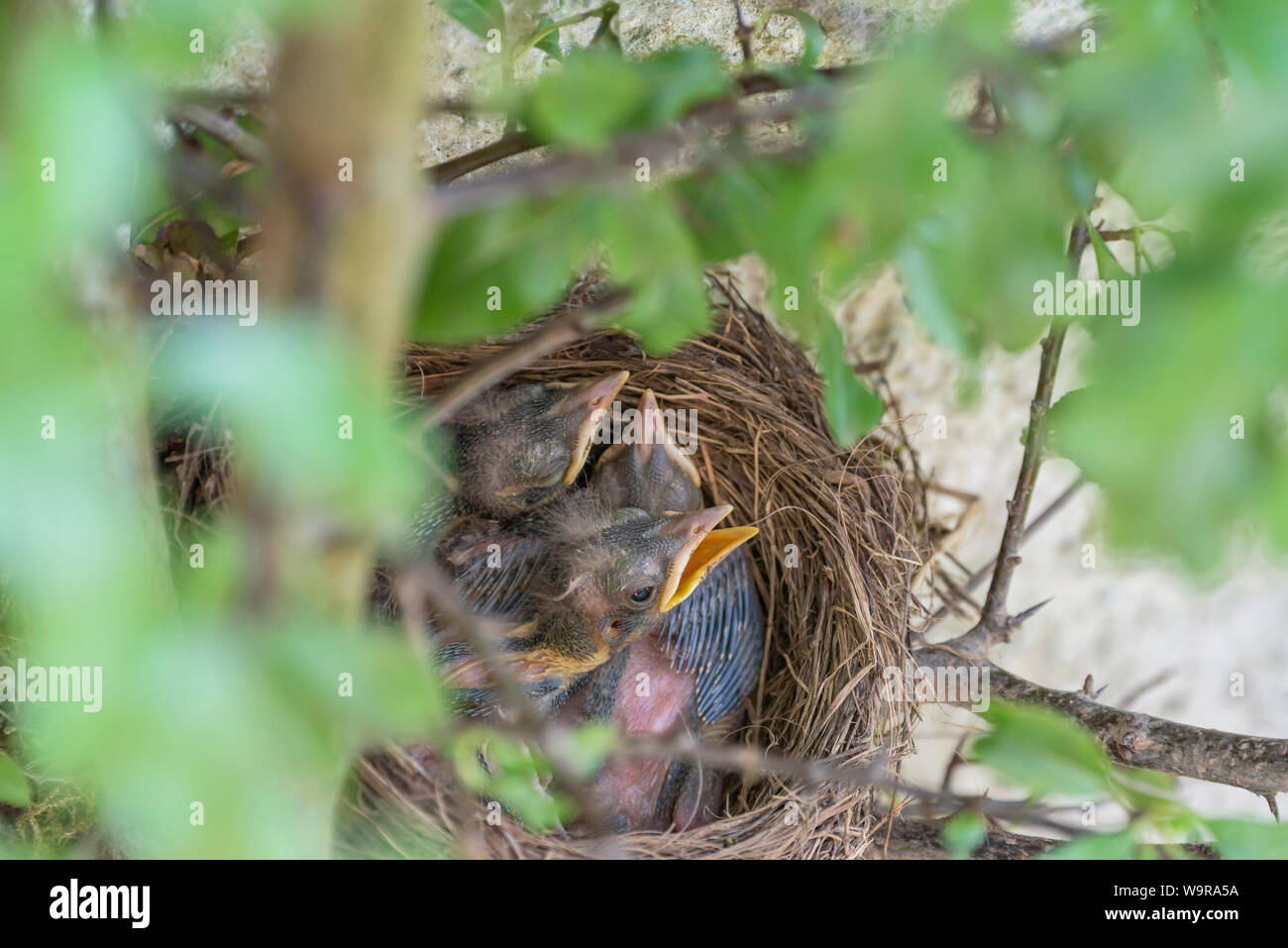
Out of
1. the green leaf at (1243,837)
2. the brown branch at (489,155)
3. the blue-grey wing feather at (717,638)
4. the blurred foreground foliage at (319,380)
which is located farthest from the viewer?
the blue-grey wing feather at (717,638)

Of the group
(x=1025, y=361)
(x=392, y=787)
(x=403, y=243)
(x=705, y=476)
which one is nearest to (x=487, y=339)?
(x=705, y=476)

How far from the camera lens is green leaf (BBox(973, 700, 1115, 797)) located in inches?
15.0

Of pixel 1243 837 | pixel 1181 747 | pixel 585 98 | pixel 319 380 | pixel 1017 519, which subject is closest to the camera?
pixel 319 380

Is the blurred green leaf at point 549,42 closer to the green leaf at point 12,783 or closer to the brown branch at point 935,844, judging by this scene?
the green leaf at point 12,783

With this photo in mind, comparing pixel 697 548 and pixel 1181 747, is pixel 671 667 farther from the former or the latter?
pixel 1181 747

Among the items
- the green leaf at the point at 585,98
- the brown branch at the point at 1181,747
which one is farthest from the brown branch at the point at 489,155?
the brown branch at the point at 1181,747

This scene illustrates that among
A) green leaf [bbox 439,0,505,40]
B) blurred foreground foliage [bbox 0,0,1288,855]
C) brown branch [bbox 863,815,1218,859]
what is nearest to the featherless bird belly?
brown branch [bbox 863,815,1218,859]

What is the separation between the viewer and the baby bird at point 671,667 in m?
1.17

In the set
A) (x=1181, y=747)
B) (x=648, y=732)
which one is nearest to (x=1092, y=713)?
(x=1181, y=747)

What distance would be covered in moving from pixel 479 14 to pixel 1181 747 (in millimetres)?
885

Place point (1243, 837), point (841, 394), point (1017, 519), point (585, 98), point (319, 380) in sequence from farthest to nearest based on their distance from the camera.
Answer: point (1017, 519), point (841, 394), point (1243, 837), point (585, 98), point (319, 380)

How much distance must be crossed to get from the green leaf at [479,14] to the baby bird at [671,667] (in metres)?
0.57

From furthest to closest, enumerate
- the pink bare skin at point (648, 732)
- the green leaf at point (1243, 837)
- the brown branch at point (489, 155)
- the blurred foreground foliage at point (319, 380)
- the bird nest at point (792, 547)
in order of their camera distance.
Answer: the pink bare skin at point (648, 732)
the bird nest at point (792, 547)
the brown branch at point (489, 155)
the green leaf at point (1243, 837)
the blurred foreground foliage at point (319, 380)

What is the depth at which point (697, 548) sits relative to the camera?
3.67 feet
